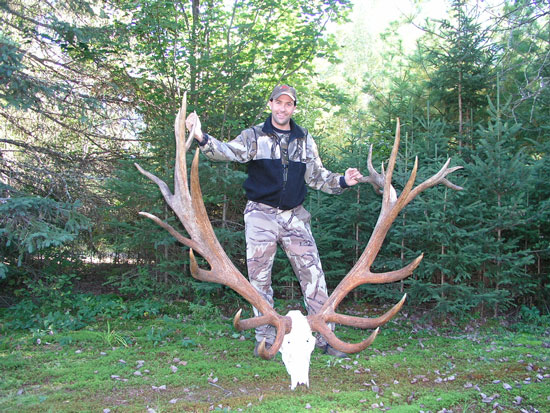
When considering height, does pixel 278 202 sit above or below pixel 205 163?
below

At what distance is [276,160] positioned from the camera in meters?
4.32

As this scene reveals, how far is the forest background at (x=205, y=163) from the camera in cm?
561

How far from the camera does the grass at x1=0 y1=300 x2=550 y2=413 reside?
3.25m

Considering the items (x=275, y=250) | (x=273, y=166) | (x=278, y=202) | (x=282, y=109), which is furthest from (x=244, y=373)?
(x=282, y=109)

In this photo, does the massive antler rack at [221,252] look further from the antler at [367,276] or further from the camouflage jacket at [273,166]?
the camouflage jacket at [273,166]

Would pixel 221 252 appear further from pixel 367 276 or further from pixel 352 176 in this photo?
pixel 352 176

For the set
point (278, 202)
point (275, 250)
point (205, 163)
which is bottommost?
point (275, 250)

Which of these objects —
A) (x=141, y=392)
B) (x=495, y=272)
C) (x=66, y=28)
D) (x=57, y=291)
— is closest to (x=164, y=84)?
(x=66, y=28)

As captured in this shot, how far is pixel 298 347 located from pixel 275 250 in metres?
1.20

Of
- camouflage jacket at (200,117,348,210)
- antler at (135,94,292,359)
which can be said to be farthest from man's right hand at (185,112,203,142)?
camouflage jacket at (200,117,348,210)

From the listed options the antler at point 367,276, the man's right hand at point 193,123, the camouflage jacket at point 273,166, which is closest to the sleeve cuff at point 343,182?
the camouflage jacket at point 273,166

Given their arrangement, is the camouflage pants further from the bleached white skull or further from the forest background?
the forest background

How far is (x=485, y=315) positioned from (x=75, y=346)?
5064 mm

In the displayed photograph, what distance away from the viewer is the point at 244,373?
388cm
